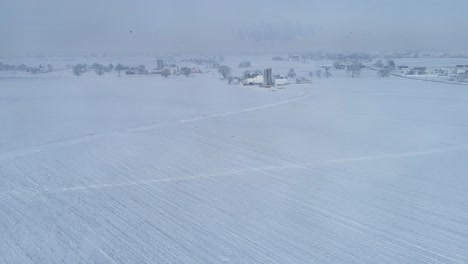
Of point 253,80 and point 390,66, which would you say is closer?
point 253,80

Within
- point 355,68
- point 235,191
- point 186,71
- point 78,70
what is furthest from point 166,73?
point 235,191

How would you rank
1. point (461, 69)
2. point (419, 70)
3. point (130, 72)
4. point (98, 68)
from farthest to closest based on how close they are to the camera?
point (98, 68) < point (130, 72) < point (419, 70) < point (461, 69)

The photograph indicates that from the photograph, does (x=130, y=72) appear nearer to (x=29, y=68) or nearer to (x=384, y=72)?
(x=29, y=68)

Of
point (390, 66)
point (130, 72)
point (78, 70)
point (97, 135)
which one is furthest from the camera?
point (130, 72)

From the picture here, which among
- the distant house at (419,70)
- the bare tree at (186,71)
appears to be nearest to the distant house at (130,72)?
the bare tree at (186,71)

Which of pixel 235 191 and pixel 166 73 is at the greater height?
pixel 235 191

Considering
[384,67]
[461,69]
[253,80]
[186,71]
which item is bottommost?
[253,80]

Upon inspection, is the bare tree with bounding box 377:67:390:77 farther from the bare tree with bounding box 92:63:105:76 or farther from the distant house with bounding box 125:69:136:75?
the bare tree with bounding box 92:63:105:76

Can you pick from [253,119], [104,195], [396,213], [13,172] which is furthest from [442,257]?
[253,119]
